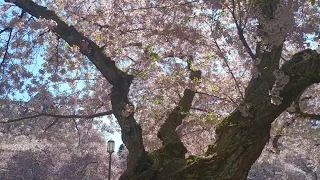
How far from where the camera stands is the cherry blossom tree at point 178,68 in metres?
5.22

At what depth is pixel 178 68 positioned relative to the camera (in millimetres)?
9211

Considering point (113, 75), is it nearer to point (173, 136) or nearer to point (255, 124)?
point (173, 136)

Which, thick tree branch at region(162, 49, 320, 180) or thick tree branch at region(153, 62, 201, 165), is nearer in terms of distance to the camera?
Result: thick tree branch at region(162, 49, 320, 180)

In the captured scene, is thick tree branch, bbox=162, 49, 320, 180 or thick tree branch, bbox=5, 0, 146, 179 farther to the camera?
thick tree branch, bbox=5, 0, 146, 179

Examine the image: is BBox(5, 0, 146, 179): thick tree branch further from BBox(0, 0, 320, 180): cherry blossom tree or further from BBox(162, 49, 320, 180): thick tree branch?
BBox(162, 49, 320, 180): thick tree branch

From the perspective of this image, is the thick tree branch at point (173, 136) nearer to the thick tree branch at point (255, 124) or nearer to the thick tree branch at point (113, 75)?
the thick tree branch at point (113, 75)

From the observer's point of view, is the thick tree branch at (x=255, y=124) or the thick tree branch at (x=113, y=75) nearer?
the thick tree branch at (x=255, y=124)

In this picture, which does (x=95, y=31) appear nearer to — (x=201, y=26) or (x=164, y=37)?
(x=164, y=37)

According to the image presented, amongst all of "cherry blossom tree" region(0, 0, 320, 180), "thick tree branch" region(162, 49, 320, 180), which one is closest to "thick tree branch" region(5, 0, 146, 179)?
"cherry blossom tree" region(0, 0, 320, 180)

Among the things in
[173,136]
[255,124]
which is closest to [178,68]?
[173,136]

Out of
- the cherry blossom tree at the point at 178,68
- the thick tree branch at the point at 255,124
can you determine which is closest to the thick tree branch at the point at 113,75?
the cherry blossom tree at the point at 178,68

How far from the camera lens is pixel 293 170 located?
30.5 meters

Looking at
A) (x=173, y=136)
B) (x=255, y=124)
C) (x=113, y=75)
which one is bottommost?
(x=255, y=124)

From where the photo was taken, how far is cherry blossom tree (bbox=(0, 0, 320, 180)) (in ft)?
17.1
